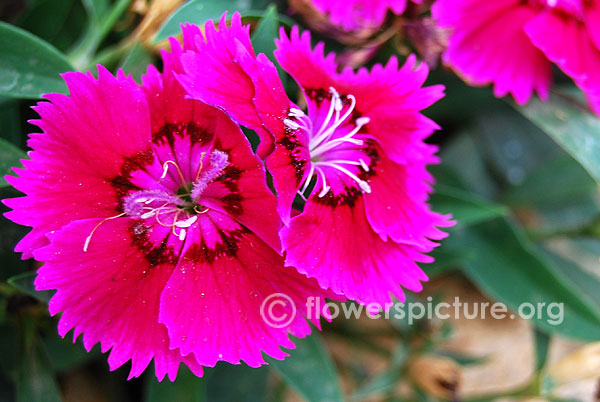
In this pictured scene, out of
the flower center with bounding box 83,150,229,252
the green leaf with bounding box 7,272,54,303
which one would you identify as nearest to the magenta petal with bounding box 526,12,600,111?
the flower center with bounding box 83,150,229,252

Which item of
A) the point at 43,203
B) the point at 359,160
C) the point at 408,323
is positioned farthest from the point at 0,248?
the point at 408,323

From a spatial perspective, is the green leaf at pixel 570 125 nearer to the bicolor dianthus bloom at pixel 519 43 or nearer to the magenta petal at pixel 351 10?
the bicolor dianthus bloom at pixel 519 43

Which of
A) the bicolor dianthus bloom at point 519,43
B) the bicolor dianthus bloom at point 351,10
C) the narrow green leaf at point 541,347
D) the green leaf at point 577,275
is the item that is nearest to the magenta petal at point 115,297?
the bicolor dianthus bloom at point 351,10

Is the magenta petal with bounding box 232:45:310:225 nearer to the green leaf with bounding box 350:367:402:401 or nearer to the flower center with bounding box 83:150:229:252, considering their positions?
the flower center with bounding box 83:150:229:252

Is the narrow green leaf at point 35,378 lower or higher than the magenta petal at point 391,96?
lower

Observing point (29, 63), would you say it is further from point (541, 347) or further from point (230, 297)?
point (541, 347)

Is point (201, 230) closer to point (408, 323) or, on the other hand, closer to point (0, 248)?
point (0, 248)
